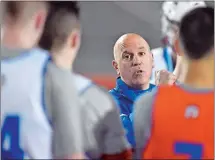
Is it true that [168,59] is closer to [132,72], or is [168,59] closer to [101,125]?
[132,72]

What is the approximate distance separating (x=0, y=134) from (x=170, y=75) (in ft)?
2.55

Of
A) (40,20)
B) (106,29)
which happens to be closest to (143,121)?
(40,20)

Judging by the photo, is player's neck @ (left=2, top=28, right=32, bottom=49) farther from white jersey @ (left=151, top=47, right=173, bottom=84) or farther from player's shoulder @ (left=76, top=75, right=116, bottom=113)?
white jersey @ (left=151, top=47, right=173, bottom=84)

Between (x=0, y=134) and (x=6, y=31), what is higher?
(x=6, y=31)

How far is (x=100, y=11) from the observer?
601cm

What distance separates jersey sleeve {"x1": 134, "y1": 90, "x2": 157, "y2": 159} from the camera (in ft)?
5.02

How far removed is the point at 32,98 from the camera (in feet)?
4.82

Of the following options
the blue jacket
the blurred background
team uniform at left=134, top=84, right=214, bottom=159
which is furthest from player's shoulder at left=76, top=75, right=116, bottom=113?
the blurred background

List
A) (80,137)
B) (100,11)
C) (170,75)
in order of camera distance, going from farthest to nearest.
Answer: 1. (100,11)
2. (170,75)
3. (80,137)

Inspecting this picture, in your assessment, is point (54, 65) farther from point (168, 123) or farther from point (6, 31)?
point (168, 123)

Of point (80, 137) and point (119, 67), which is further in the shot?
point (119, 67)

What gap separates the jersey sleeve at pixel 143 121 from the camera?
1530 millimetres

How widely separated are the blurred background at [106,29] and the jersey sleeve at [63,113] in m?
3.95

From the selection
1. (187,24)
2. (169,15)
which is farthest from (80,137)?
(169,15)
